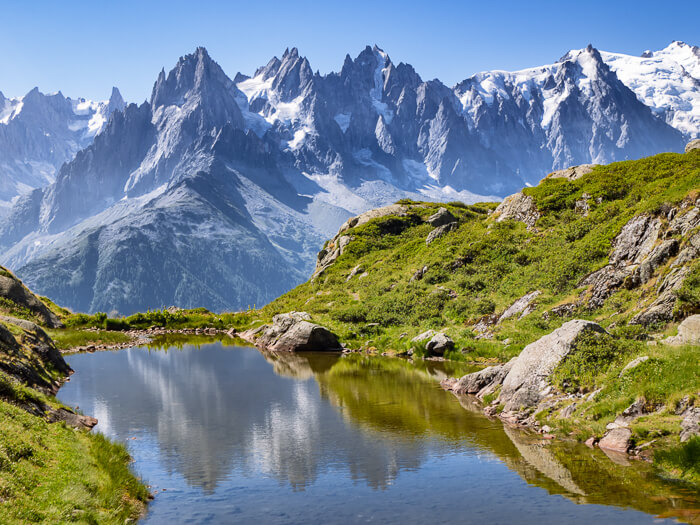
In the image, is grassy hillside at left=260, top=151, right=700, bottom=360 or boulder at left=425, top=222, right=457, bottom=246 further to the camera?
boulder at left=425, top=222, right=457, bottom=246

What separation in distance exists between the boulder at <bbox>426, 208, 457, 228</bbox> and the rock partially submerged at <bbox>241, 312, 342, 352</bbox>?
3619 centimetres

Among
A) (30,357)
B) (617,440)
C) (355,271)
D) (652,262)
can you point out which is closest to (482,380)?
(617,440)

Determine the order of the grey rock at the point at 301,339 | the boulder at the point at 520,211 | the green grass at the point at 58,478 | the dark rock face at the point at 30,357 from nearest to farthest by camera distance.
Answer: the green grass at the point at 58,478, the dark rock face at the point at 30,357, the grey rock at the point at 301,339, the boulder at the point at 520,211

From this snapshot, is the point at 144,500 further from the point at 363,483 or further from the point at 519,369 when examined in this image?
the point at 519,369

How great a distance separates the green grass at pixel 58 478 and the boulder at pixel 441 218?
259ft

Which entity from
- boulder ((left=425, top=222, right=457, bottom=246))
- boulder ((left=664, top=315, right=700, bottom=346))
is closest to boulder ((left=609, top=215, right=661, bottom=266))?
boulder ((left=664, top=315, right=700, bottom=346))

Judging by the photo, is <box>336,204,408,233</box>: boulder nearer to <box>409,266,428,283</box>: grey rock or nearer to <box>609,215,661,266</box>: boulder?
<box>409,266,428,283</box>: grey rock

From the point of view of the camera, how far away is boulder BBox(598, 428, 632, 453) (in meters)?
23.4

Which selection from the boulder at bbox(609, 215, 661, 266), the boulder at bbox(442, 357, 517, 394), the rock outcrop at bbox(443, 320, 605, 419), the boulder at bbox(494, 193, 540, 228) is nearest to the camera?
the rock outcrop at bbox(443, 320, 605, 419)

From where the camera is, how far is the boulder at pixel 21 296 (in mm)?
53247

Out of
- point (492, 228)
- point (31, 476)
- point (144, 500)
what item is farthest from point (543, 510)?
point (492, 228)

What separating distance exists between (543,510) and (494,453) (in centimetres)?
617

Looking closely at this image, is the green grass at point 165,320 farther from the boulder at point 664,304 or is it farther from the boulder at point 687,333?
the boulder at point 687,333

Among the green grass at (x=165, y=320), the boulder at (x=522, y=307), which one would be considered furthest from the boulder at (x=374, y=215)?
the boulder at (x=522, y=307)
